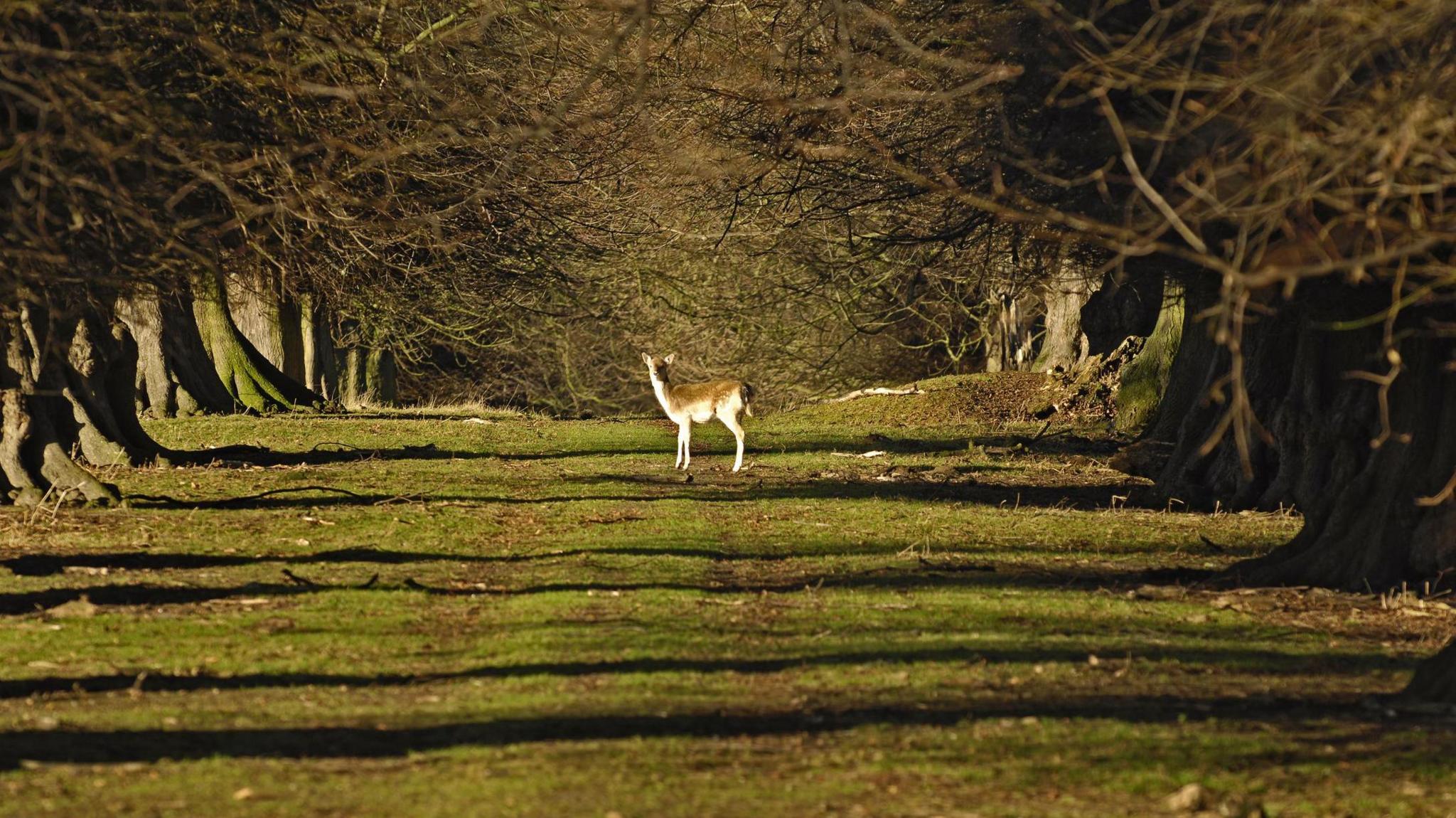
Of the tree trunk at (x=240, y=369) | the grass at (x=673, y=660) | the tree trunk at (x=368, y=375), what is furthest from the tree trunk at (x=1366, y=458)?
the tree trunk at (x=368, y=375)

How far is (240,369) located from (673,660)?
72.0 feet

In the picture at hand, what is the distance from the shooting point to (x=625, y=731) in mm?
8156

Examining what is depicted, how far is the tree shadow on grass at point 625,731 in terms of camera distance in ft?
25.4

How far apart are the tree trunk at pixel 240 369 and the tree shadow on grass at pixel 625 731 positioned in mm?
22255

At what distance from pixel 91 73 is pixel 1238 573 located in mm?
8727

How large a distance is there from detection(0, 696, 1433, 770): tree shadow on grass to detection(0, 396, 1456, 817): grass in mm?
30

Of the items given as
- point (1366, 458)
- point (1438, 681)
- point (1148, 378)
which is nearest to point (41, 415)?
point (1366, 458)

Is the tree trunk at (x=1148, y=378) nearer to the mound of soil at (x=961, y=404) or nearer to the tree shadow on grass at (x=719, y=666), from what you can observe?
the mound of soil at (x=961, y=404)

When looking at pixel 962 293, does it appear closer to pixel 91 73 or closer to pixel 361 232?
pixel 361 232

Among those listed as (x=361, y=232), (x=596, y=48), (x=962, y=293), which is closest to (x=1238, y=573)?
(x=361, y=232)

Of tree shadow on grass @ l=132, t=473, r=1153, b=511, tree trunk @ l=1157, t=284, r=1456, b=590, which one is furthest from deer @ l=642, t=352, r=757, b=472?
tree trunk @ l=1157, t=284, r=1456, b=590

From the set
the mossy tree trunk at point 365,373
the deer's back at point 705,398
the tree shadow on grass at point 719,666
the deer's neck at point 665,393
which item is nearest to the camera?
the tree shadow on grass at point 719,666

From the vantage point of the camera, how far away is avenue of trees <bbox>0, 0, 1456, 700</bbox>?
7805 mm

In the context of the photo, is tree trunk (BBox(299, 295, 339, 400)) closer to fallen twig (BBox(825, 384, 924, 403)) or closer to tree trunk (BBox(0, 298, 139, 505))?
fallen twig (BBox(825, 384, 924, 403))
